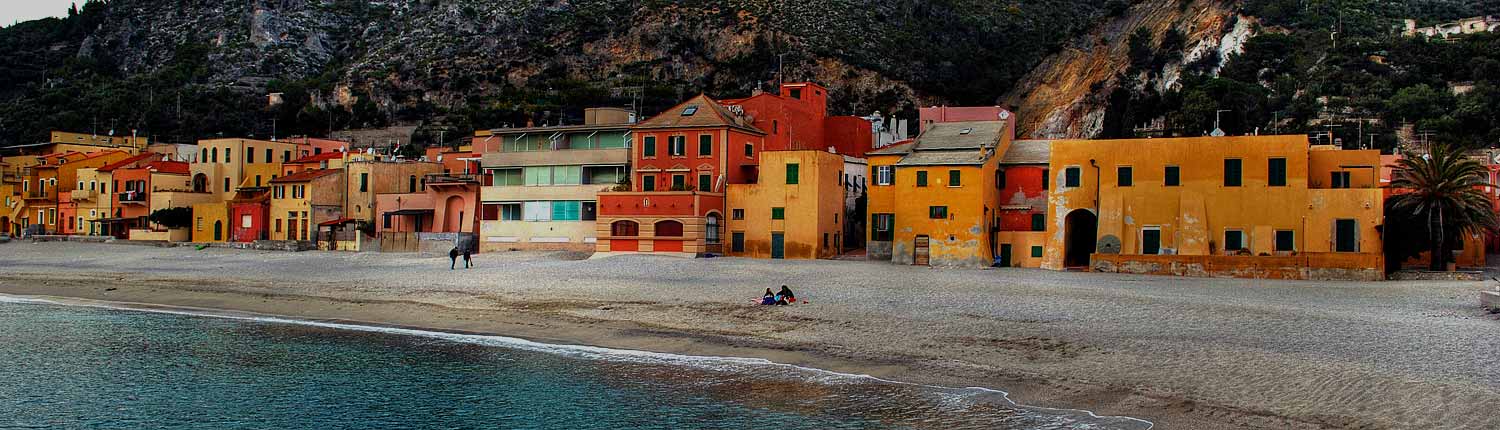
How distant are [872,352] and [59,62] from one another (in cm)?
14571

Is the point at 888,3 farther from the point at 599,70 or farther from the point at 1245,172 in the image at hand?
the point at 1245,172

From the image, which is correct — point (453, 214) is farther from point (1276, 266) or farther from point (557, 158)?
point (1276, 266)

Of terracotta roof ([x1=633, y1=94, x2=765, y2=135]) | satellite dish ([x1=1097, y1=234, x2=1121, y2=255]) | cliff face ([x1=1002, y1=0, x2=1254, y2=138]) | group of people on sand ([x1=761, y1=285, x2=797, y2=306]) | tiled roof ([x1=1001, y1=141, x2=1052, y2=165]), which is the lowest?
group of people on sand ([x1=761, y1=285, x2=797, y2=306])

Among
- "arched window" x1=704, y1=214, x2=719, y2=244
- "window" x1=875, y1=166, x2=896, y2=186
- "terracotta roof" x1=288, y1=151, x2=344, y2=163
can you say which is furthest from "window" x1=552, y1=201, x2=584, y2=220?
"terracotta roof" x1=288, y1=151, x2=344, y2=163

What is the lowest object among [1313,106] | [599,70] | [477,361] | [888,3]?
[477,361]

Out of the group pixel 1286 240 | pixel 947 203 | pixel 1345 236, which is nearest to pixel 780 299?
pixel 947 203

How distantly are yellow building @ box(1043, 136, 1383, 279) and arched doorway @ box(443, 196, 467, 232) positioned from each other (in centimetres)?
3081

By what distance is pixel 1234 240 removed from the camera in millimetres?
41375

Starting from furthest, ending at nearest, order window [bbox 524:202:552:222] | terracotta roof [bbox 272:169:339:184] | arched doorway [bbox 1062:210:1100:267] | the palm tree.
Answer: terracotta roof [bbox 272:169:339:184] < window [bbox 524:202:552:222] < arched doorway [bbox 1062:210:1100:267] < the palm tree

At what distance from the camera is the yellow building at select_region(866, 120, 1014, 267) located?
147 feet

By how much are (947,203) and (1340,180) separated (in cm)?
1449

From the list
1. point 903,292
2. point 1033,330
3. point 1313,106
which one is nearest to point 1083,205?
point 903,292

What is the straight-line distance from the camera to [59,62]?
140625 mm

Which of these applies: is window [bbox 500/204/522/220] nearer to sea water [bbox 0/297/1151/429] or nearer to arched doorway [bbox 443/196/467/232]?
arched doorway [bbox 443/196/467/232]
